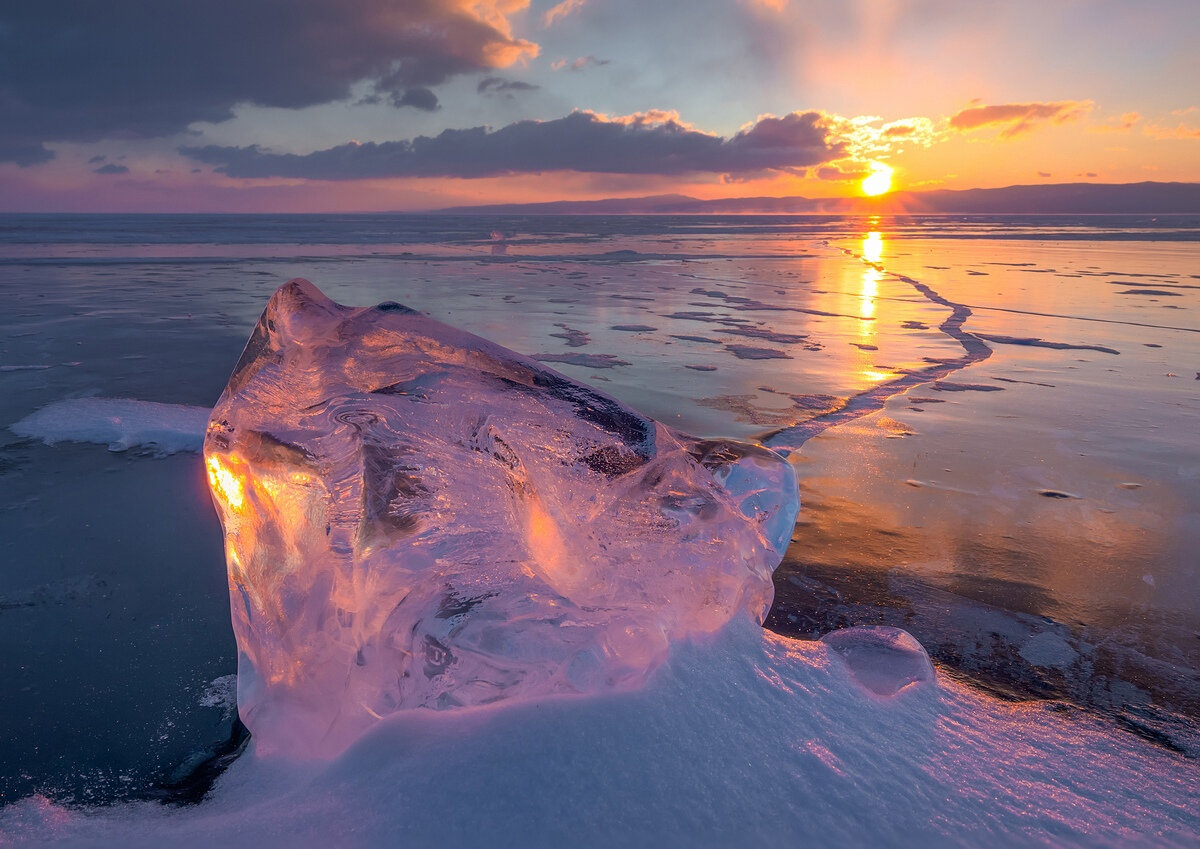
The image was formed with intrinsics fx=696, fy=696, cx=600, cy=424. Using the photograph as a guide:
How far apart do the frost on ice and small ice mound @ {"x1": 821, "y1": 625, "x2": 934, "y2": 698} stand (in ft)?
0.76

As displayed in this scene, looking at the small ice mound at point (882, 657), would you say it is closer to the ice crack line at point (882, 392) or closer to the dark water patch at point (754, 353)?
the ice crack line at point (882, 392)

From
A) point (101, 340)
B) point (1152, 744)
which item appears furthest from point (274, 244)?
point (1152, 744)

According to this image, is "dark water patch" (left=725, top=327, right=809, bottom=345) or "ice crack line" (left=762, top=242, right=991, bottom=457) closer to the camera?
"ice crack line" (left=762, top=242, right=991, bottom=457)

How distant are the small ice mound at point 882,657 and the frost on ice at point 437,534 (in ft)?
0.76

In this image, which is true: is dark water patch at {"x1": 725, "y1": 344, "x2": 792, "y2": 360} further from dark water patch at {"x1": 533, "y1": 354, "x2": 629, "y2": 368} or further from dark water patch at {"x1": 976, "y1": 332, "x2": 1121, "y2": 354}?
dark water patch at {"x1": 976, "y1": 332, "x2": 1121, "y2": 354}

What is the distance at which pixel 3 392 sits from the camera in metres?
3.96

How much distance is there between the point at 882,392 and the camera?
4395 mm

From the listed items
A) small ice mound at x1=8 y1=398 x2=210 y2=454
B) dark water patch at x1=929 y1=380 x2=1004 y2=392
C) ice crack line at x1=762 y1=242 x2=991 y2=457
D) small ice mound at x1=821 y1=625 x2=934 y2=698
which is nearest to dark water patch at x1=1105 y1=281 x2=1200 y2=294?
ice crack line at x1=762 y1=242 x2=991 y2=457

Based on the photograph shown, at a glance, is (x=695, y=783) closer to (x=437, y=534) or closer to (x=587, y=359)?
(x=437, y=534)

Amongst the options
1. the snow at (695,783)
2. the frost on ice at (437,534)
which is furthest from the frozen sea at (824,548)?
the frost on ice at (437,534)

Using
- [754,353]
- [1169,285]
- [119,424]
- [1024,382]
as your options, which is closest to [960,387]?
[1024,382]

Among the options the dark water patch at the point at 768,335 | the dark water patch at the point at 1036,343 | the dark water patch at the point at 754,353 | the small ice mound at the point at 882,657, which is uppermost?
the dark water patch at the point at 768,335

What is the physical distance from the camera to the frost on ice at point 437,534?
4.84ft

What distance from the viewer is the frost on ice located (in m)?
1.48
